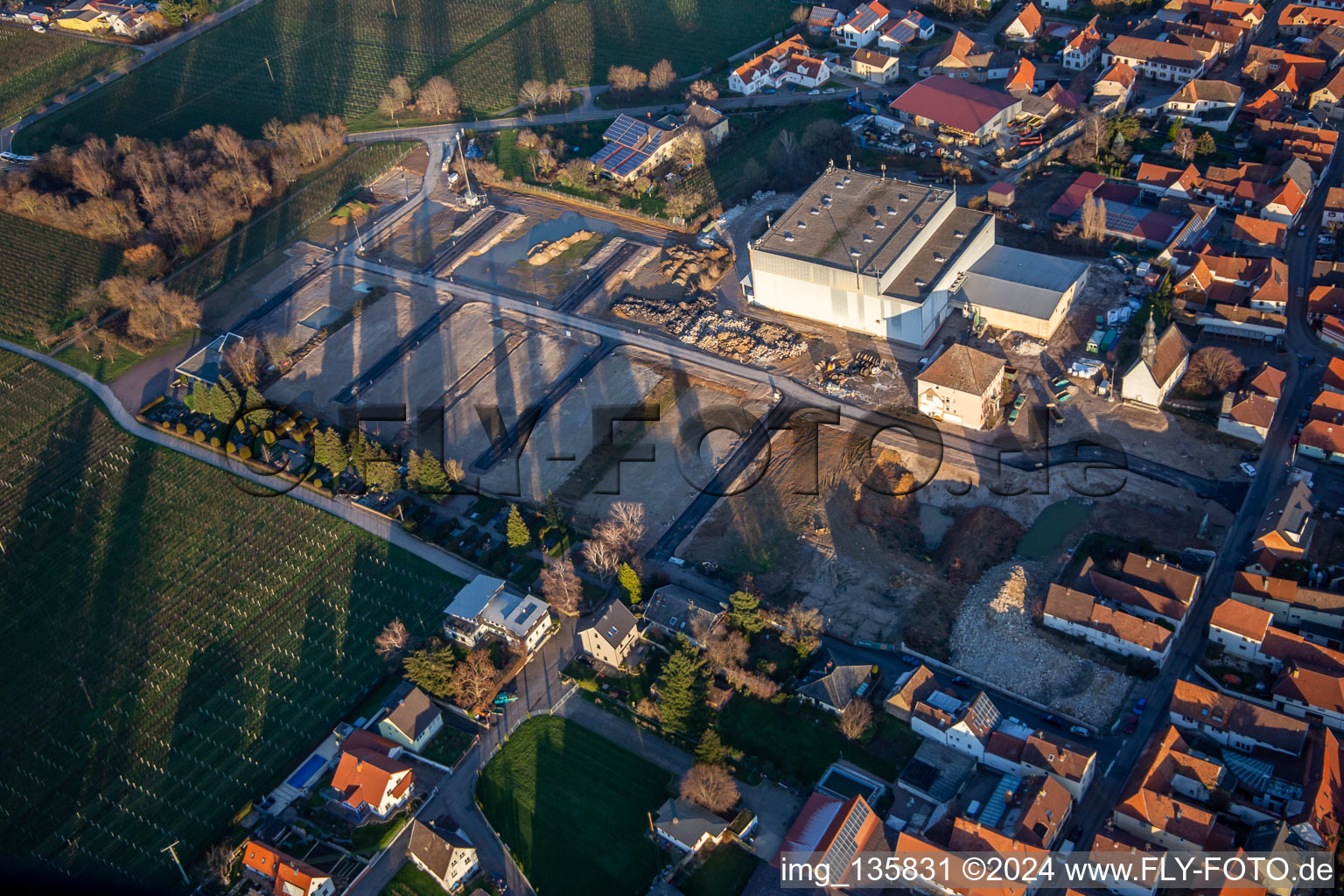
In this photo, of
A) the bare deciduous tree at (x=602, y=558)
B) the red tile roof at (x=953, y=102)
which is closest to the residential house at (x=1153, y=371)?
the red tile roof at (x=953, y=102)

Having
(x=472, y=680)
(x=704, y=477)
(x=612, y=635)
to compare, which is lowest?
(x=704, y=477)

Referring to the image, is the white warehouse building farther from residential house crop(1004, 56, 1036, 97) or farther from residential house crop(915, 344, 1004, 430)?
residential house crop(1004, 56, 1036, 97)

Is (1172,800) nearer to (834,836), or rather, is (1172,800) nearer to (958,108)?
(834,836)

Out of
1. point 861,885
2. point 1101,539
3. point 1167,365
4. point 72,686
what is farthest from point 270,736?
point 1167,365

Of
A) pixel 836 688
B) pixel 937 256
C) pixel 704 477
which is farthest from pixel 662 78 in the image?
pixel 836 688

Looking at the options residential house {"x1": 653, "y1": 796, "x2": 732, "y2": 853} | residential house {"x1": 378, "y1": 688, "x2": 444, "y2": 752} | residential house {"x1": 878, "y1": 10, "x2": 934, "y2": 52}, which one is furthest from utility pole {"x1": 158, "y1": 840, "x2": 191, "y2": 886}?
residential house {"x1": 878, "y1": 10, "x2": 934, "y2": 52}

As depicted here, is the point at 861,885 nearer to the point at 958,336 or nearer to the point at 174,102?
the point at 958,336
